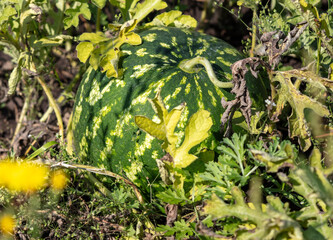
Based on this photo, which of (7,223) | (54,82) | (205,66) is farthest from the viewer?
(54,82)

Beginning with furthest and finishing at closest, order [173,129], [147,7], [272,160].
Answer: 1. [147,7]
2. [173,129]
3. [272,160]

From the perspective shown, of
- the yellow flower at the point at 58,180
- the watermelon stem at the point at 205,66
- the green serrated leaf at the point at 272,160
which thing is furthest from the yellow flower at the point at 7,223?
the green serrated leaf at the point at 272,160

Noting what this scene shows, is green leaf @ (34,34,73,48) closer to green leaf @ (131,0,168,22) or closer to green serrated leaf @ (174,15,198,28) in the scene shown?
green leaf @ (131,0,168,22)

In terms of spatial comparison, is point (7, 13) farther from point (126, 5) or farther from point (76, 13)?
point (126, 5)

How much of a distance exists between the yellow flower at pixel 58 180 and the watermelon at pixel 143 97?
18 centimetres

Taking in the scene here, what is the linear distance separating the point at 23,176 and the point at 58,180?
228mm

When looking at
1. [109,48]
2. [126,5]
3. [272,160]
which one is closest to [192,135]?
[272,160]

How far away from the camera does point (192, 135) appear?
2164 mm

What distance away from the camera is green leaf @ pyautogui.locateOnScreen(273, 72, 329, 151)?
228 centimetres

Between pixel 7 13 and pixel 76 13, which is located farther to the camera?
pixel 76 13

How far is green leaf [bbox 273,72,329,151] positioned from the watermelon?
0.99ft

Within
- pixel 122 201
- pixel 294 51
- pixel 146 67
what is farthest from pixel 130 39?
pixel 294 51

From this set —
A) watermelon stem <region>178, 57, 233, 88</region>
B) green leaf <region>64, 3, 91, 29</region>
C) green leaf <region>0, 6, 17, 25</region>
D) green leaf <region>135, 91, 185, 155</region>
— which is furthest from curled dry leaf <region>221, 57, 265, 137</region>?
green leaf <region>0, 6, 17, 25</region>

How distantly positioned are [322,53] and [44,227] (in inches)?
91.6
